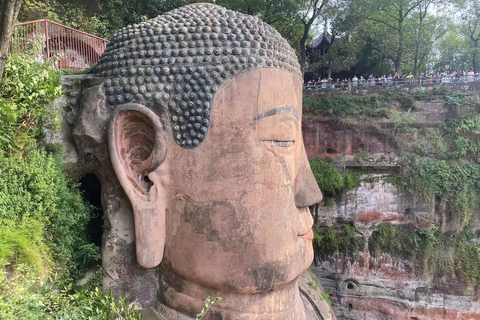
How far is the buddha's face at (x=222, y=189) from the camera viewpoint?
9.96 feet

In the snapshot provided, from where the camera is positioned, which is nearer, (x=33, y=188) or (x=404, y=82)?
(x=33, y=188)

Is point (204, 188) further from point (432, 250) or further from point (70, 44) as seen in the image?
point (432, 250)

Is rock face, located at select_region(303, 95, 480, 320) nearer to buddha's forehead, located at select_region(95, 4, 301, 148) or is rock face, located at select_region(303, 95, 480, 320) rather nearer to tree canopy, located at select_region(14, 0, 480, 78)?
tree canopy, located at select_region(14, 0, 480, 78)

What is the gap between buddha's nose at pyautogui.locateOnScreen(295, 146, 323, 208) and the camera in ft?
11.1

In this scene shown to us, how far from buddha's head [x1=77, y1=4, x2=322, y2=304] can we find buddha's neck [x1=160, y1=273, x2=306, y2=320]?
0.49ft

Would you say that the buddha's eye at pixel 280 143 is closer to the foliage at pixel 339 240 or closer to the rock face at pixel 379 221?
the foliage at pixel 339 240

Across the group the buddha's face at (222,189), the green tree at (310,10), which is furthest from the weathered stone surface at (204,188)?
the green tree at (310,10)

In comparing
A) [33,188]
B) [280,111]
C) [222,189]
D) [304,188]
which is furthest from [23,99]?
[304,188]

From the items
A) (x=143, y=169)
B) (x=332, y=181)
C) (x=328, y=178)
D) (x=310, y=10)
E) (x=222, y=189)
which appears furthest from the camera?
(x=310, y=10)

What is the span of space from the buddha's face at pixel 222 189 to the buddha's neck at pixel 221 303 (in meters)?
0.14

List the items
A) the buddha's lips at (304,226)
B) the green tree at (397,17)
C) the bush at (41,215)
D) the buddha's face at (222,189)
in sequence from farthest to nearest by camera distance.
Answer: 1. the green tree at (397,17)
2. the buddha's lips at (304,226)
3. the buddha's face at (222,189)
4. the bush at (41,215)

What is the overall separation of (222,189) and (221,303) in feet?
3.65

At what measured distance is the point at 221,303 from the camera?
10.4 ft

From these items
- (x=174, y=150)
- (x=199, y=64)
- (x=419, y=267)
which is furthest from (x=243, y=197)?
(x=419, y=267)
